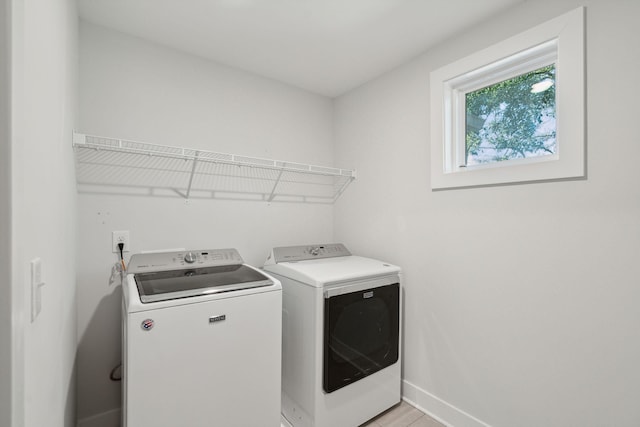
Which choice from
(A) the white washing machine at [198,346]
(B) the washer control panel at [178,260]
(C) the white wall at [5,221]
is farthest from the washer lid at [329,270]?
(C) the white wall at [5,221]

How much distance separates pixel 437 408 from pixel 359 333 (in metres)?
0.72

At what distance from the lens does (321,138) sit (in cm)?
264

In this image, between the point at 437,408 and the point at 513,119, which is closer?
the point at 513,119

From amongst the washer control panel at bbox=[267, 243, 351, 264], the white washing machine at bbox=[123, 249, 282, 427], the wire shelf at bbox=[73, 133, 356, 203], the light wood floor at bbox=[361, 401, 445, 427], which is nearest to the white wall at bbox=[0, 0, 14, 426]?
the white washing machine at bbox=[123, 249, 282, 427]

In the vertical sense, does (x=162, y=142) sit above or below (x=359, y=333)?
above

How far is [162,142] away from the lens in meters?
1.85

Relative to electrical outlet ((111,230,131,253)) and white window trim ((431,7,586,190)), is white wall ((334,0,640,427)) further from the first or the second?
electrical outlet ((111,230,131,253))

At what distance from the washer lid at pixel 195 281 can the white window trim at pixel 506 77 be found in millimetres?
1298

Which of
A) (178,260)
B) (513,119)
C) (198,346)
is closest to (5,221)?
(198,346)

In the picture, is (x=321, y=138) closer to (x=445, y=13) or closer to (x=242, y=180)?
(x=242, y=180)

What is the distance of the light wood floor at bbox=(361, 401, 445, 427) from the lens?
5.85 ft

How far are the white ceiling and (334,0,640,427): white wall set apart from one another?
18cm

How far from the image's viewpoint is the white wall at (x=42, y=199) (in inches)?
21.3

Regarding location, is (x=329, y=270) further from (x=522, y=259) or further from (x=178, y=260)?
(x=522, y=259)
